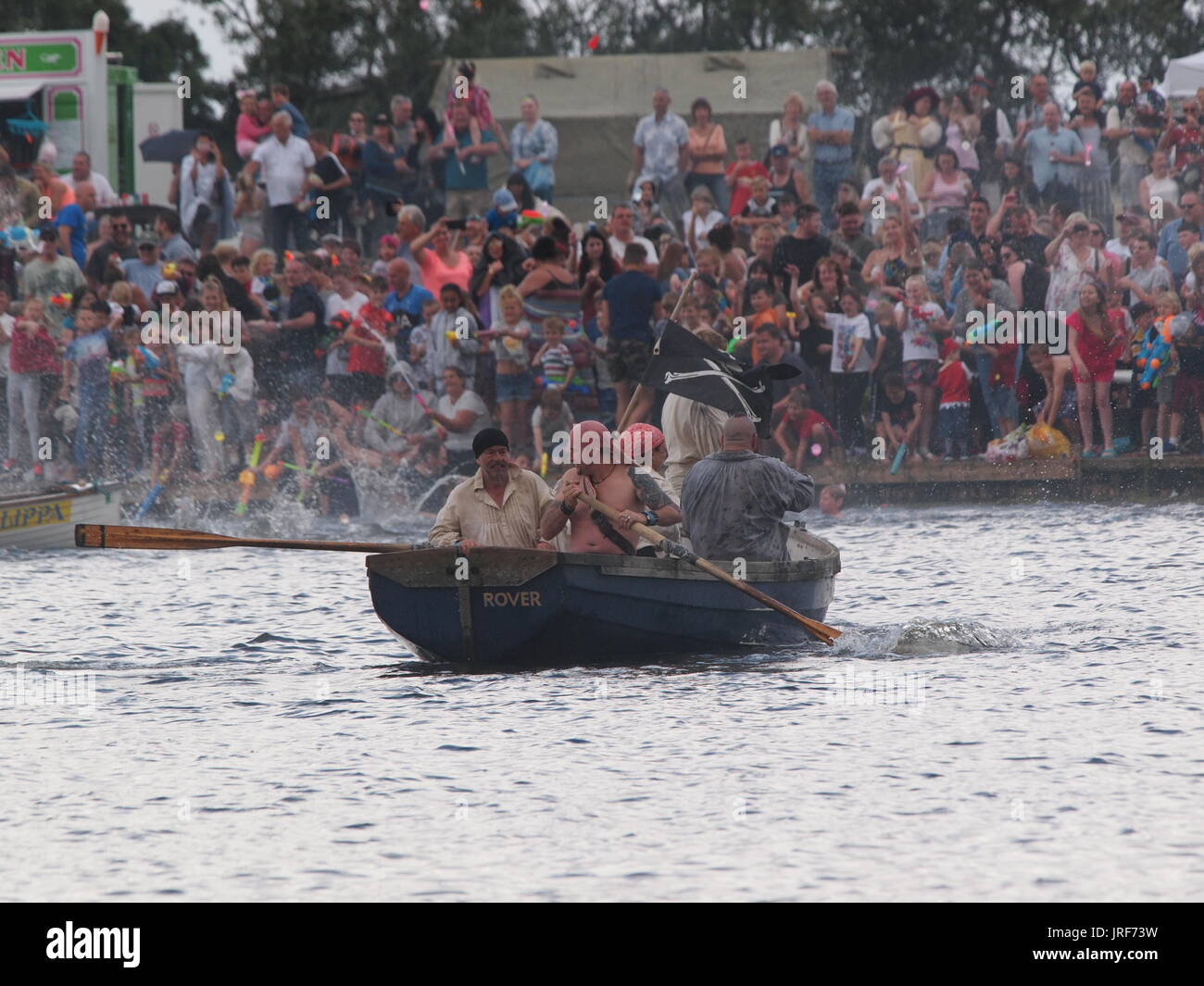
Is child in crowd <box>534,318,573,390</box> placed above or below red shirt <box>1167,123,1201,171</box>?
below

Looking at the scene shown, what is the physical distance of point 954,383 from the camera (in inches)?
865

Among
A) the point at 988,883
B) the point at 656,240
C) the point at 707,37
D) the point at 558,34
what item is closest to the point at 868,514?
the point at 656,240

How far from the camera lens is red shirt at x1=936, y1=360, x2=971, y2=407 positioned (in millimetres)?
21797

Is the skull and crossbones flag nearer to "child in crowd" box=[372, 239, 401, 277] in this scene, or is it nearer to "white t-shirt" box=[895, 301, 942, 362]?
"white t-shirt" box=[895, 301, 942, 362]

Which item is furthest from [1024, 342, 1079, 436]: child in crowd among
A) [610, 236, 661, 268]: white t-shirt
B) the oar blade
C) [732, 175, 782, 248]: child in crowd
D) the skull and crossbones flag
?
the oar blade

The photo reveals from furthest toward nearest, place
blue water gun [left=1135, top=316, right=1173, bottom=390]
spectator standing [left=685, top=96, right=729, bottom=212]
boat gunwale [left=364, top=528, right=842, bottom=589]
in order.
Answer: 1. spectator standing [left=685, top=96, right=729, bottom=212]
2. blue water gun [left=1135, top=316, right=1173, bottom=390]
3. boat gunwale [left=364, top=528, right=842, bottom=589]

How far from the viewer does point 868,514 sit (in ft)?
74.4

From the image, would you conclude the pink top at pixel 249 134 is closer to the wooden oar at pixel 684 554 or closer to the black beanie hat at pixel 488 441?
the black beanie hat at pixel 488 441

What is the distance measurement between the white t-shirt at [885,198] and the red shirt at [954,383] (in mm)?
1857

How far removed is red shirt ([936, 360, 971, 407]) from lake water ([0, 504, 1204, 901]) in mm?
4617

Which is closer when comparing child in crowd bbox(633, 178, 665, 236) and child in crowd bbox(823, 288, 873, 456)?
child in crowd bbox(823, 288, 873, 456)

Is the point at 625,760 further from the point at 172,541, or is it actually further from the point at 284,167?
the point at 284,167

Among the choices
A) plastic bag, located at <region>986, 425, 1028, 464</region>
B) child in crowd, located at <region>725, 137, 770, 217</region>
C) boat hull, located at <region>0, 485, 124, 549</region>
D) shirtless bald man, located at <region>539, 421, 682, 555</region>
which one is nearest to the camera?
shirtless bald man, located at <region>539, 421, 682, 555</region>

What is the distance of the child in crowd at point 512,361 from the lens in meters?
21.6
